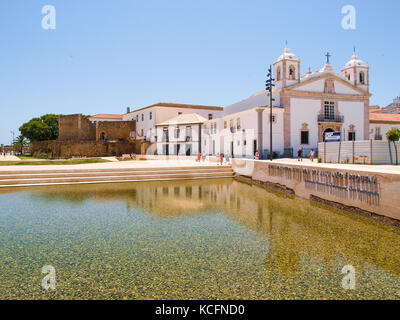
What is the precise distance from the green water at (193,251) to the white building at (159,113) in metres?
37.6

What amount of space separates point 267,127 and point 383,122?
17.4 m

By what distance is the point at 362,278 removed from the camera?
155 inches

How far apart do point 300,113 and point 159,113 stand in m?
24.9

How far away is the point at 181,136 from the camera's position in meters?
40.1

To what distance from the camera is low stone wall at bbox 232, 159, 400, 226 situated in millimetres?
6629

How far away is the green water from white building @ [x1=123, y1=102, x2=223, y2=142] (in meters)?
37.6

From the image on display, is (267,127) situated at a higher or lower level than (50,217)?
higher

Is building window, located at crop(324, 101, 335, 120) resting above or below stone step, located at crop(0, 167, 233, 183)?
above

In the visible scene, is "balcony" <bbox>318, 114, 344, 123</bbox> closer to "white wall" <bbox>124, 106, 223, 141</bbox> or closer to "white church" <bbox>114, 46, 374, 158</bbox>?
"white church" <bbox>114, 46, 374, 158</bbox>

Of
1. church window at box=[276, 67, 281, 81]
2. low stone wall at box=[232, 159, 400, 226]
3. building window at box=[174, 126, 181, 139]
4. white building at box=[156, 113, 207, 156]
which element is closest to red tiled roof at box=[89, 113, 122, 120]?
white building at box=[156, 113, 207, 156]
